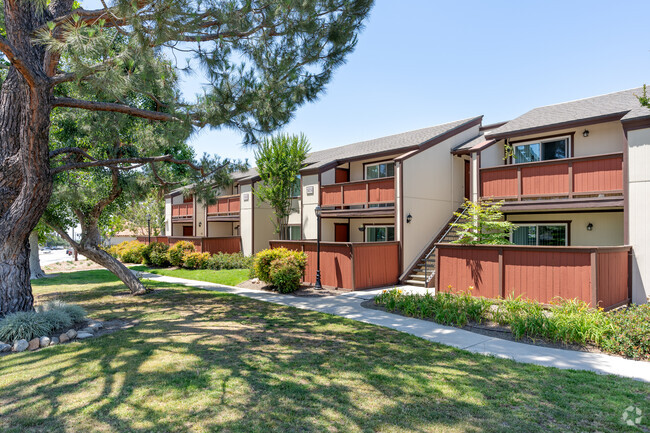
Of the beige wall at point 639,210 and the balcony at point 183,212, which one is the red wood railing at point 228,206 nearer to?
the balcony at point 183,212

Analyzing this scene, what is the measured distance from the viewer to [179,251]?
22219mm

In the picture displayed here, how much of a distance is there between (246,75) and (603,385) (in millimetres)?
8622

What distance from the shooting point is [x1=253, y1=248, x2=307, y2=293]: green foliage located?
13109mm

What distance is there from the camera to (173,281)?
54.7ft

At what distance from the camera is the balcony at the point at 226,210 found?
79.7 feet

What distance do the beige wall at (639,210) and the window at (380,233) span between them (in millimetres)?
9006

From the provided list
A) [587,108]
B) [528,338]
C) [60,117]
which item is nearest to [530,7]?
[587,108]

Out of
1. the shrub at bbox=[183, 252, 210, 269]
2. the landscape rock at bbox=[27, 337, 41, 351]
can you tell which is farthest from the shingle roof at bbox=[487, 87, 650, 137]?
the shrub at bbox=[183, 252, 210, 269]

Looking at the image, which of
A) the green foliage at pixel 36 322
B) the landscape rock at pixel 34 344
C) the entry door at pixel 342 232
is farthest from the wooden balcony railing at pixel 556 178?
the landscape rock at pixel 34 344

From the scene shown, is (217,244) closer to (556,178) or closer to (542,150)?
(542,150)

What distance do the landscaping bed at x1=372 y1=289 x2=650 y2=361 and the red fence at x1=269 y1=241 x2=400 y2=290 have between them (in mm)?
3636

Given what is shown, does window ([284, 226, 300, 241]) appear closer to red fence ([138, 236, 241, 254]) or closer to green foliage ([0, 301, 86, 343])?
red fence ([138, 236, 241, 254])

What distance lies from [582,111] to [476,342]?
10905mm

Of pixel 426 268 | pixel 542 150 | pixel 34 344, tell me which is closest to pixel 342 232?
pixel 426 268
